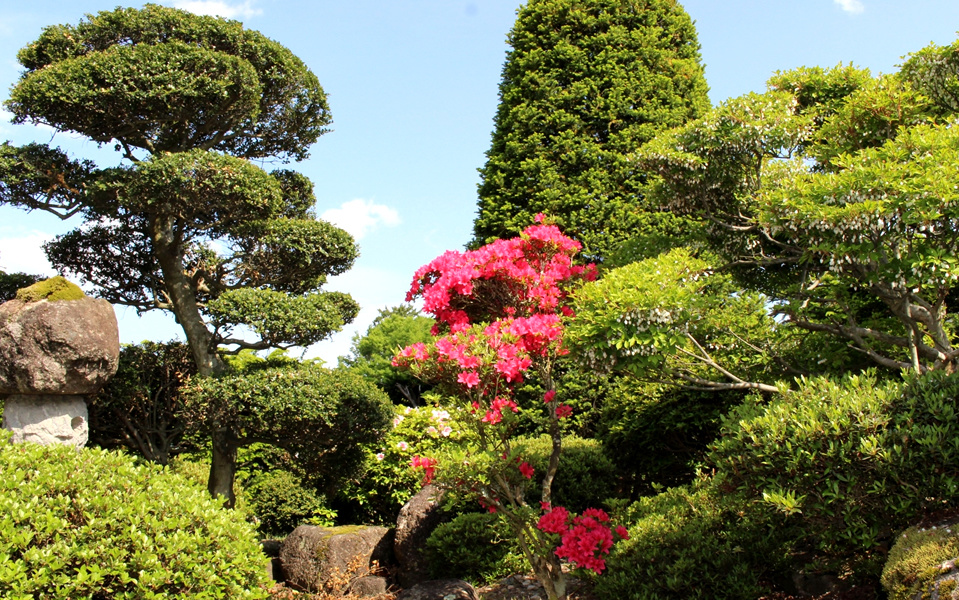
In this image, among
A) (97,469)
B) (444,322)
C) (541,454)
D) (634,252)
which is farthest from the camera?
(541,454)

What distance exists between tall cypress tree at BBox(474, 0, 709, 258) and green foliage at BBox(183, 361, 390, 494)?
2.77 metres

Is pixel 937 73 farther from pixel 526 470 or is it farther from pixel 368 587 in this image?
pixel 368 587

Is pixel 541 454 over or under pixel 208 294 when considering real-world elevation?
under

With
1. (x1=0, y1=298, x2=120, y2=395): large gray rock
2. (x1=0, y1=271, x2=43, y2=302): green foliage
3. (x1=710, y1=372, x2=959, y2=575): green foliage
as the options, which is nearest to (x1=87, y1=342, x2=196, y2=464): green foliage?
(x1=0, y1=298, x2=120, y2=395): large gray rock

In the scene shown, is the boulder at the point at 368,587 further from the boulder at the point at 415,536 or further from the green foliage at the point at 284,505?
the green foliage at the point at 284,505

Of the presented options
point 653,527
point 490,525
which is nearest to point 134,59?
point 490,525

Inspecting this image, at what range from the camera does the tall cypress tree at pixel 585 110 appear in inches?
374

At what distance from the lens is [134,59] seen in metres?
8.31

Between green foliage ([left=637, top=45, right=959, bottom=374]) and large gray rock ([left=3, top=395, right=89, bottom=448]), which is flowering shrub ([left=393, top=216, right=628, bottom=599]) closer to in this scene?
green foliage ([left=637, top=45, right=959, bottom=374])

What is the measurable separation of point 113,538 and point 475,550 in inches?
148

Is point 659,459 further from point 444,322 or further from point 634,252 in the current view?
point 444,322

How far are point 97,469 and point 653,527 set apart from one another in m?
4.25

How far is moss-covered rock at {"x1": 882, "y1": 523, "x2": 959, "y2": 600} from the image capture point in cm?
328

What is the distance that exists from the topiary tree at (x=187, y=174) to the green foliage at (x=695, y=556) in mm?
4722
